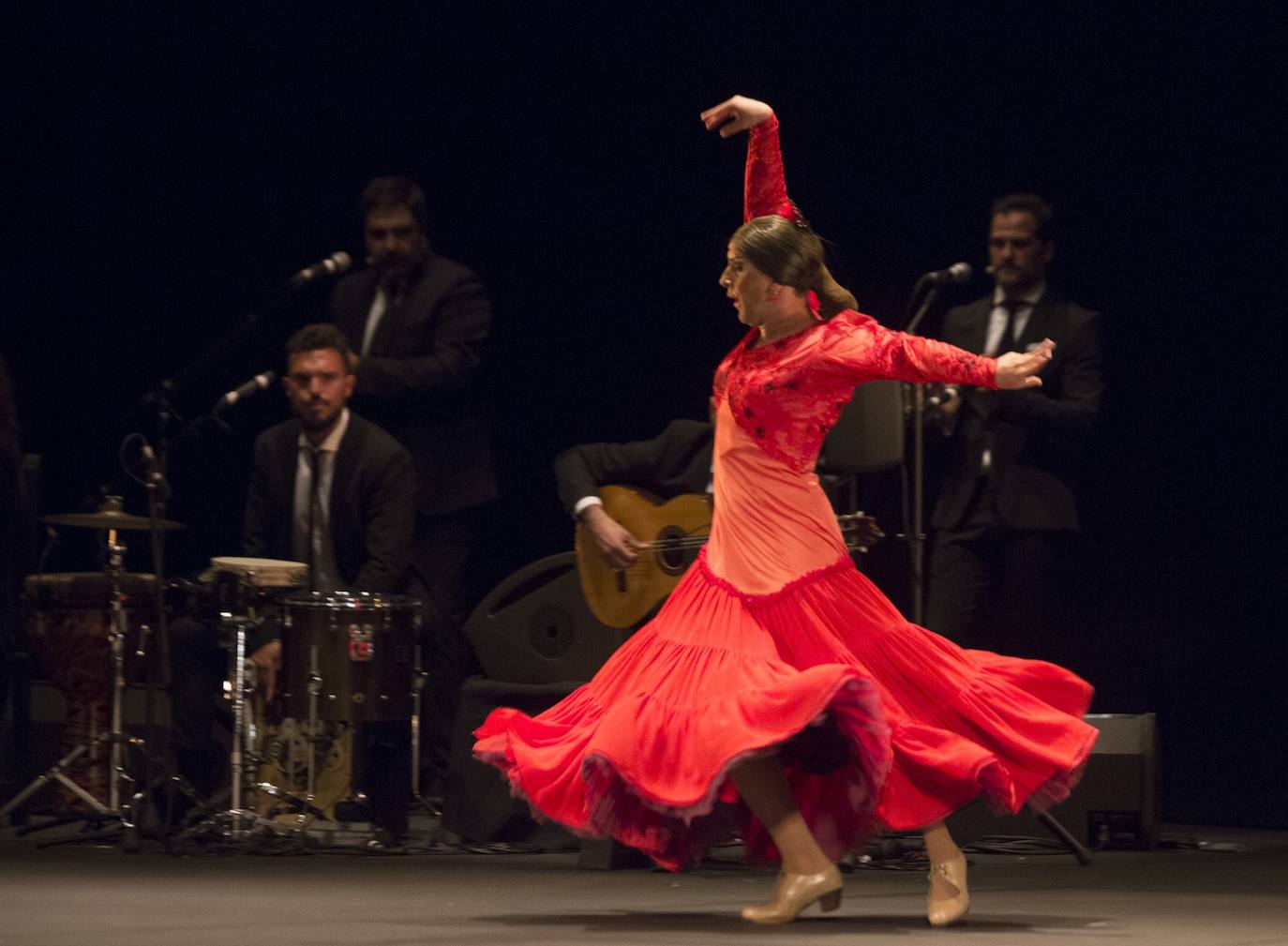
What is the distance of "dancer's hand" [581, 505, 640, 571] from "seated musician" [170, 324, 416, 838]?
0.84 metres

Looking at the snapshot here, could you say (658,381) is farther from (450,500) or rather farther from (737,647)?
(737,647)

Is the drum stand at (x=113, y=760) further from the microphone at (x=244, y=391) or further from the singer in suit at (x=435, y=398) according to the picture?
the singer in suit at (x=435, y=398)

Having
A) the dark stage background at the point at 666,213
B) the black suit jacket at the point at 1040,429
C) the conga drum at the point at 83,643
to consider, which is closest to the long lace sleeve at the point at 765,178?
the black suit jacket at the point at 1040,429

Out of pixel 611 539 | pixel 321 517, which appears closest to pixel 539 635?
pixel 321 517

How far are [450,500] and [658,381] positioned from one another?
1.02 m

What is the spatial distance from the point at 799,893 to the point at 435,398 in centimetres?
302

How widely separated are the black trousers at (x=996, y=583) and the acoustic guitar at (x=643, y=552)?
1.49 feet

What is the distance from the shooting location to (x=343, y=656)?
6.17 meters

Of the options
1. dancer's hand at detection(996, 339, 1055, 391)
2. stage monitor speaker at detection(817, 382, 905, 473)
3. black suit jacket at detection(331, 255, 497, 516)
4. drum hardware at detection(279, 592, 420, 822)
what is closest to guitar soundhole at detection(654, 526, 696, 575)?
stage monitor speaker at detection(817, 382, 905, 473)

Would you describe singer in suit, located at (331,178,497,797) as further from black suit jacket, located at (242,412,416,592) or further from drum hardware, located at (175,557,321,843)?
→ drum hardware, located at (175,557,321,843)

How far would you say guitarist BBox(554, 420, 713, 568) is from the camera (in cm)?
617

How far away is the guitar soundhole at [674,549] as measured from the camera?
20.7 ft

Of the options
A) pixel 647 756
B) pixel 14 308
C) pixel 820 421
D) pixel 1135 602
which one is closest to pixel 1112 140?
pixel 1135 602

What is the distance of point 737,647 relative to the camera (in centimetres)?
445
